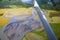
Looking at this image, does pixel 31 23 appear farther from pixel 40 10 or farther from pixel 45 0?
pixel 45 0

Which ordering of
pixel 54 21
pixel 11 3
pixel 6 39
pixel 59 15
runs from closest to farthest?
pixel 6 39
pixel 54 21
pixel 59 15
pixel 11 3

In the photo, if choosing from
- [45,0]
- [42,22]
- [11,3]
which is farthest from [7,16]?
[45,0]

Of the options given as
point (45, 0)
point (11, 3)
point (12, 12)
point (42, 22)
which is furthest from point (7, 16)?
point (45, 0)

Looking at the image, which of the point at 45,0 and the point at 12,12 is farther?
the point at 45,0

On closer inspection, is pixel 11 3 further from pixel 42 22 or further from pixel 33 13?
pixel 42 22

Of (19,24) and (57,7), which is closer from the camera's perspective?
(19,24)

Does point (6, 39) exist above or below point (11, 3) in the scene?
below

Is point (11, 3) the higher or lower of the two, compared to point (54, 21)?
higher

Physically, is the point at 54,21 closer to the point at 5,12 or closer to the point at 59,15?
the point at 59,15

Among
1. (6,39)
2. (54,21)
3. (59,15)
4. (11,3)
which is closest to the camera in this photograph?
(6,39)
